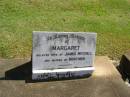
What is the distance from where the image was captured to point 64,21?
306 inches

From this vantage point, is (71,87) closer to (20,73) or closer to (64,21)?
(20,73)

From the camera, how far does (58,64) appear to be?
4.32m

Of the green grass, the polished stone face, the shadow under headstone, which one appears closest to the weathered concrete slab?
the shadow under headstone

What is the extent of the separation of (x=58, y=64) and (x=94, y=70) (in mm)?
580

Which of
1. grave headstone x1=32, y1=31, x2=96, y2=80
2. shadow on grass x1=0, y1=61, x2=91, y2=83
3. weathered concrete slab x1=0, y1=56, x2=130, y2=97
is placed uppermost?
grave headstone x1=32, y1=31, x2=96, y2=80

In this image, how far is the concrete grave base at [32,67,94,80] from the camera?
4.23 m

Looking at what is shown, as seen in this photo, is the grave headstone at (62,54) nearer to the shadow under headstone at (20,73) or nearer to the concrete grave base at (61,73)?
the concrete grave base at (61,73)

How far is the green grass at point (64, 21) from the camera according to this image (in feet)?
21.9

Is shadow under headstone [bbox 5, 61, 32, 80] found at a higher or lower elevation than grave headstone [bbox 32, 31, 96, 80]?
lower

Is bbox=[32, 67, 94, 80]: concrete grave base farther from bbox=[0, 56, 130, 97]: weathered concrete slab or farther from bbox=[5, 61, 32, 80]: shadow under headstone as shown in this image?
bbox=[5, 61, 32, 80]: shadow under headstone

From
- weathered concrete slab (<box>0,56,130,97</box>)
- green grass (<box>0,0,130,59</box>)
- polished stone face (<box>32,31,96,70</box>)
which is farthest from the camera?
green grass (<box>0,0,130,59</box>)

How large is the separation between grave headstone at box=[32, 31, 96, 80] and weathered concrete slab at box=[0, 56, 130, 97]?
0.41ft

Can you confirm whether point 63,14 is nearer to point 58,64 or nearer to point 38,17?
point 38,17

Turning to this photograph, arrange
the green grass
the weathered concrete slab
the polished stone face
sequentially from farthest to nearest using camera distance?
the green grass < the polished stone face < the weathered concrete slab
